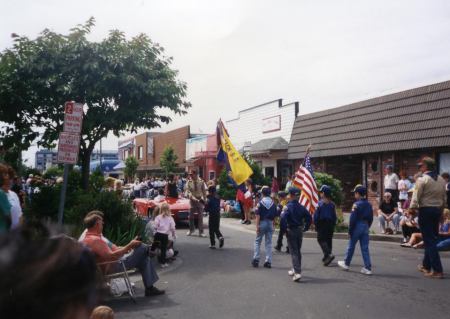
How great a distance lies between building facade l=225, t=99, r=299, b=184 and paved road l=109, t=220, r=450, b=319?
14845mm

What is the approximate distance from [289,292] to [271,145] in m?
17.9

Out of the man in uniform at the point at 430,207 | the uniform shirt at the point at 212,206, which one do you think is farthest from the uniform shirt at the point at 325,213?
the uniform shirt at the point at 212,206

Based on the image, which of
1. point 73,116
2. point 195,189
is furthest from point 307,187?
point 73,116

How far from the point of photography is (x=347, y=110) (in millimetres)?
20859

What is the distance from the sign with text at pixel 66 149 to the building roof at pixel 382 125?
40.3ft

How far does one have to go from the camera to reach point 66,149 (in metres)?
7.82

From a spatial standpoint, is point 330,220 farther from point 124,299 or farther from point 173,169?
point 173,169

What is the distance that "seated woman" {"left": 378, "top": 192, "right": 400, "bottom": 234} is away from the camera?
14.0m

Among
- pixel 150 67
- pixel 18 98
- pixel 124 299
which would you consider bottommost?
pixel 124 299

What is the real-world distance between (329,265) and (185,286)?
10.6 ft

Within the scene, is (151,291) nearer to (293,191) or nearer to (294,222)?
(294,222)

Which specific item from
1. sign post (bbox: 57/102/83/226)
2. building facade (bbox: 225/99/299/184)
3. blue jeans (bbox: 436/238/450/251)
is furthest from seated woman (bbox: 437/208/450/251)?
building facade (bbox: 225/99/299/184)

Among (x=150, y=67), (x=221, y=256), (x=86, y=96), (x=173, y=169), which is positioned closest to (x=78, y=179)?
(x=86, y=96)

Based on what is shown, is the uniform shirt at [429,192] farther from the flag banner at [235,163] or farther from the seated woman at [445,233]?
the flag banner at [235,163]
